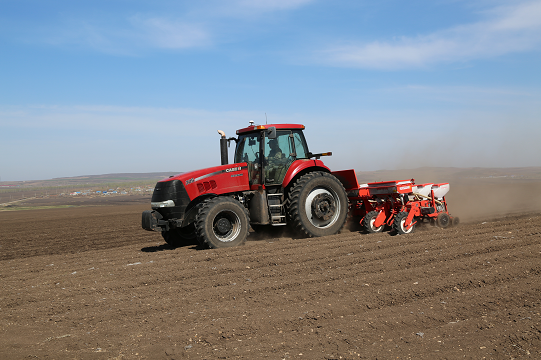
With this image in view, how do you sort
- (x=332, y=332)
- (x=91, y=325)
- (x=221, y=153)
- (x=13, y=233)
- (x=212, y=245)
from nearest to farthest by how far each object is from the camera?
(x=332, y=332)
(x=91, y=325)
(x=212, y=245)
(x=221, y=153)
(x=13, y=233)

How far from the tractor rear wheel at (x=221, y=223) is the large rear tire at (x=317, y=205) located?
1.08m

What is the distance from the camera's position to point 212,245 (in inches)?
302

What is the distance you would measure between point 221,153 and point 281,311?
212 inches

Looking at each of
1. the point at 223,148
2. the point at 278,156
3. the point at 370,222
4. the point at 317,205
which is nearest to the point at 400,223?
the point at 370,222

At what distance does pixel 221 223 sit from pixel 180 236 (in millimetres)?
1374

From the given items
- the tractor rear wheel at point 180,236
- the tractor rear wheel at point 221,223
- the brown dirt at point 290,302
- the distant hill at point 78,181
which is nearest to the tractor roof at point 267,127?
the tractor rear wheel at point 221,223

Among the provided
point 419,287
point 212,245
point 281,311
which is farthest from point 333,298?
point 212,245

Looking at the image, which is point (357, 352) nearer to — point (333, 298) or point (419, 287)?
point (333, 298)

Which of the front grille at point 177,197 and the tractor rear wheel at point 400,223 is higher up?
the front grille at point 177,197

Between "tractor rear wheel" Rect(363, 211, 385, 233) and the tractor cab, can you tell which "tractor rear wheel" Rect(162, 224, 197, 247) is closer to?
the tractor cab

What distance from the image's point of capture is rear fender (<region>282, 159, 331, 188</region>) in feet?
28.4

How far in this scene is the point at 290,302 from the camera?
4.61m

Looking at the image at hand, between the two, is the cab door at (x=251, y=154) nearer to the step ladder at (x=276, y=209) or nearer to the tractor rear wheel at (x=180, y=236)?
the step ladder at (x=276, y=209)

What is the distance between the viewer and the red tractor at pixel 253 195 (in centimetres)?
788
